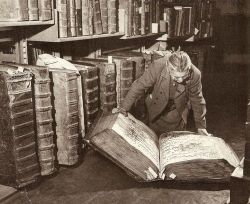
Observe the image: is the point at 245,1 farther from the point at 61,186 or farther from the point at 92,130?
the point at 61,186

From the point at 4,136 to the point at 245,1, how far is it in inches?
241

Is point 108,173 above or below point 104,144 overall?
below

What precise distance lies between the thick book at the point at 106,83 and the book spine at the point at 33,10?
64 cm

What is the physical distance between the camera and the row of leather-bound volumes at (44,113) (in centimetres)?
229

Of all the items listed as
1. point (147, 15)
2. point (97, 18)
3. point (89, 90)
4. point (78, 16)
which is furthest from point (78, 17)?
point (147, 15)

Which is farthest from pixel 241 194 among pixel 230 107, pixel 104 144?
pixel 230 107

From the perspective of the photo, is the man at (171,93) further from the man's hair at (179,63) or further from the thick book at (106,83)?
the thick book at (106,83)

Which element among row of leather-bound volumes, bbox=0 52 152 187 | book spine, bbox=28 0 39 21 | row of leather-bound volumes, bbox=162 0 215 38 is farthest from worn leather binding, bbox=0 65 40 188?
row of leather-bound volumes, bbox=162 0 215 38

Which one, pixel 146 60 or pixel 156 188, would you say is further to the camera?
pixel 146 60

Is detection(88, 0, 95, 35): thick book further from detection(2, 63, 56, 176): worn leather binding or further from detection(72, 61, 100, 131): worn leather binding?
detection(2, 63, 56, 176): worn leather binding

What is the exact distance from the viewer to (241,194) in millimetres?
1878

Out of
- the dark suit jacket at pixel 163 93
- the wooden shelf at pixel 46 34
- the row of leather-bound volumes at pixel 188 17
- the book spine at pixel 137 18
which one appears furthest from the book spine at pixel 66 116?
the row of leather-bound volumes at pixel 188 17

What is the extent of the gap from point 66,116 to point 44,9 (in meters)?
0.79

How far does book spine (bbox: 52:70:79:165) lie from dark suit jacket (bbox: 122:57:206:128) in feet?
1.79
